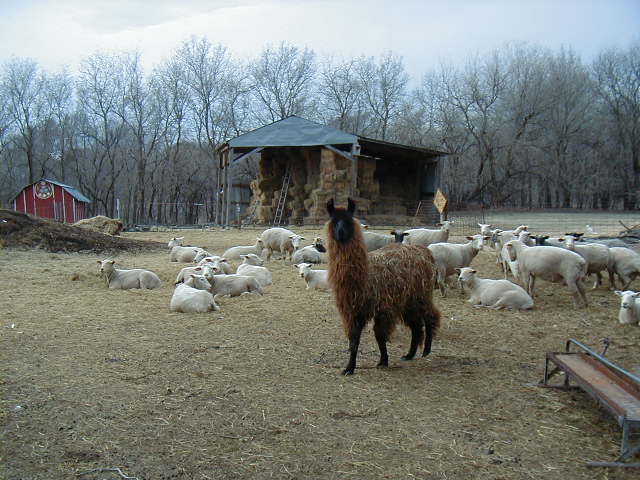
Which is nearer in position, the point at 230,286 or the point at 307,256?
the point at 230,286

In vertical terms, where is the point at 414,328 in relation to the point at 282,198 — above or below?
below

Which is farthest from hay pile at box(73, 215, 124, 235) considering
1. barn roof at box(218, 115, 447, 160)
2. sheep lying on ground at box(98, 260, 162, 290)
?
sheep lying on ground at box(98, 260, 162, 290)

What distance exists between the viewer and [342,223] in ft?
19.2

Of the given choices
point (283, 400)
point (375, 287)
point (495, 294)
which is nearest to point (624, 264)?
point (495, 294)

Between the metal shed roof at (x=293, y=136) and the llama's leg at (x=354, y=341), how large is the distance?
71.8ft

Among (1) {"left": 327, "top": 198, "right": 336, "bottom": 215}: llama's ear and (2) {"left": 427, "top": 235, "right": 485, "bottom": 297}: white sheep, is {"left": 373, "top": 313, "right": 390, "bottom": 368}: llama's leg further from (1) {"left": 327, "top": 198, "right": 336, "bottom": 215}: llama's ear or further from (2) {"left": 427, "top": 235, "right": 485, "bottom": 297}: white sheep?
(2) {"left": 427, "top": 235, "right": 485, "bottom": 297}: white sheep

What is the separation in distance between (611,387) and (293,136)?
25.3 metres

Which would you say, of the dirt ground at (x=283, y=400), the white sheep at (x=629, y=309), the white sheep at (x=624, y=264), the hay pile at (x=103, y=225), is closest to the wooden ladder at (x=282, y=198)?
the hay pile at (x=103, y=225)

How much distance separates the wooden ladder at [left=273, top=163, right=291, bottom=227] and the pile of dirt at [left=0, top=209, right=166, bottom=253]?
12569 millimetres

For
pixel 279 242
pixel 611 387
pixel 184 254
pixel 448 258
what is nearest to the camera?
pixel 611 387

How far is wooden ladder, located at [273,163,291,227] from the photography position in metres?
30.1

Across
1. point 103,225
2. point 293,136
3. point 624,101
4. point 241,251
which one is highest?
point 624,101

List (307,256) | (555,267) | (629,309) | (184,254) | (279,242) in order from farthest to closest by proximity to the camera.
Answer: (279,242) < (184,254) < (307,256) < (555,267) < (629,309)

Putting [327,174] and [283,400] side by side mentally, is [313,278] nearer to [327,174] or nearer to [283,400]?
[283,400]
